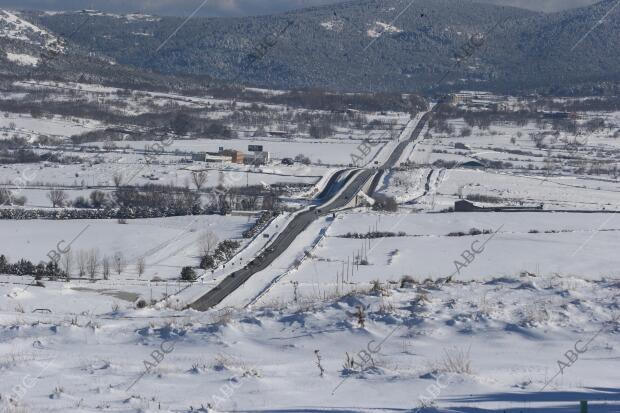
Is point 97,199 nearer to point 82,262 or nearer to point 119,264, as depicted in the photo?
point 119,264

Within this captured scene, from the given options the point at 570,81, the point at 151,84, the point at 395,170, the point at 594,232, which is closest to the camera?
the point at 594,232

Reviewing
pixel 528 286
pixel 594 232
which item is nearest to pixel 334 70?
pixel 594 232

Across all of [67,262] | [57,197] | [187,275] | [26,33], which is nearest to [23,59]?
[26,33]

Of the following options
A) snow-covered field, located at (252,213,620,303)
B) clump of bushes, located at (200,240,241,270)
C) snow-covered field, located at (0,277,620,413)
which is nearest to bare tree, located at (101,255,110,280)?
clump of bushes, located at (200,240,241,270)

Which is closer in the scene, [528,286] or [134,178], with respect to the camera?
[528,286]

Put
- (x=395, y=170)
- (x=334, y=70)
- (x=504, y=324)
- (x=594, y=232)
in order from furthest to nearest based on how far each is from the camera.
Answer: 1. (x=334, y=70)
2. (x=395, y=170)
3. (x=594, y=232)
4. (x=504, y=324)

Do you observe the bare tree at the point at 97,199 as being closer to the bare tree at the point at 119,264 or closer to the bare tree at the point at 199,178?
the bare tree at the point at 199,178

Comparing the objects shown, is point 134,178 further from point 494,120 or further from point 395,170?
point 494,120
